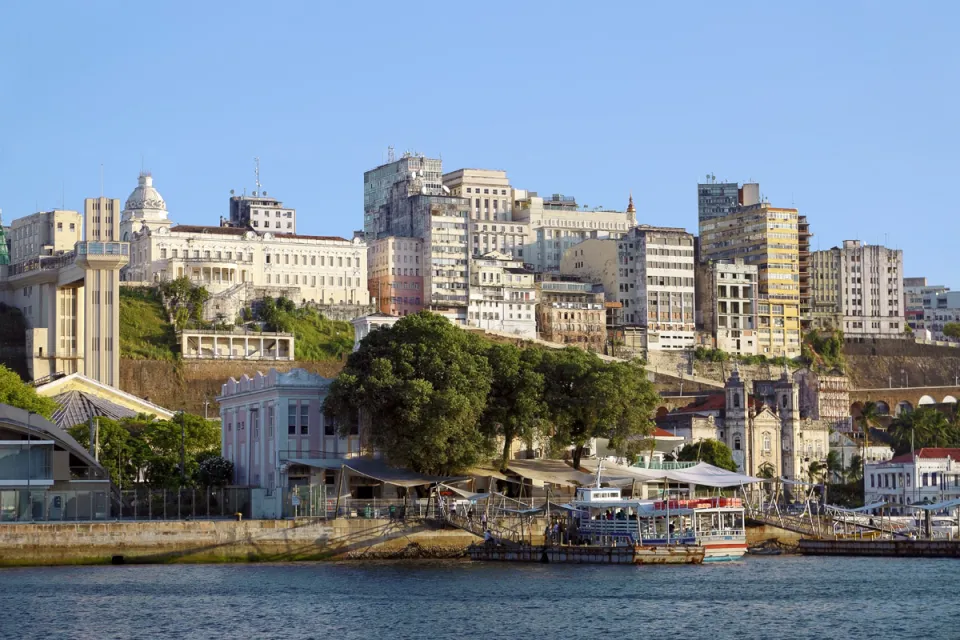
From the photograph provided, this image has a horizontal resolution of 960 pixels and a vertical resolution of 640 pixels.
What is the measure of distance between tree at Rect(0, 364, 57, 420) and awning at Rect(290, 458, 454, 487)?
26313mm

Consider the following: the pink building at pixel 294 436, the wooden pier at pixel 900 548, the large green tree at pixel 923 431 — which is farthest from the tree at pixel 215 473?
the large green tree at pixel 923 431

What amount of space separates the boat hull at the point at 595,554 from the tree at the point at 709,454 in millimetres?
43152

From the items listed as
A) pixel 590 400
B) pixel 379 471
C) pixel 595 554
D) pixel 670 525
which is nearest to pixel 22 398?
pixel 379 471

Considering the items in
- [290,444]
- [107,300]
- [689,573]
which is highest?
[107,300]

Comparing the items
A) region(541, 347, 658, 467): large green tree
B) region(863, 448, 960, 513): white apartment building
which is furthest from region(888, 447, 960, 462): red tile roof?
Result: region(541, 347, 658, 467): large green tree

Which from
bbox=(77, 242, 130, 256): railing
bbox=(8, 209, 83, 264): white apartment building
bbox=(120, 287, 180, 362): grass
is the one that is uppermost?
bbox=(8, 209, 83, 264): white apartment building

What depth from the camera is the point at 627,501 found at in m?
89.5

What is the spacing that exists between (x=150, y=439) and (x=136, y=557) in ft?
90.4

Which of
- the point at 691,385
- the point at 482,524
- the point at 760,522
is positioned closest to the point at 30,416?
the point at 482,524

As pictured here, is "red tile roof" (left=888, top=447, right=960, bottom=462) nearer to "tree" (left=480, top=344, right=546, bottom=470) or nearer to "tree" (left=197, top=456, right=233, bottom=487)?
"tree" (left=480, top=344, right=546, bottom=470)

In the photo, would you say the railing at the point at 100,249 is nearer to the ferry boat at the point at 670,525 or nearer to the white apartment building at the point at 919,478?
the white apartment building at the point at 919,478

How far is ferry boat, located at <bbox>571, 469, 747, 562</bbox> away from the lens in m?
88.5

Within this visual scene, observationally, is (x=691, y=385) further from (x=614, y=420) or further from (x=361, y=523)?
(x=361, y=523)

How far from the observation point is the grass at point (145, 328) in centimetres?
17050
